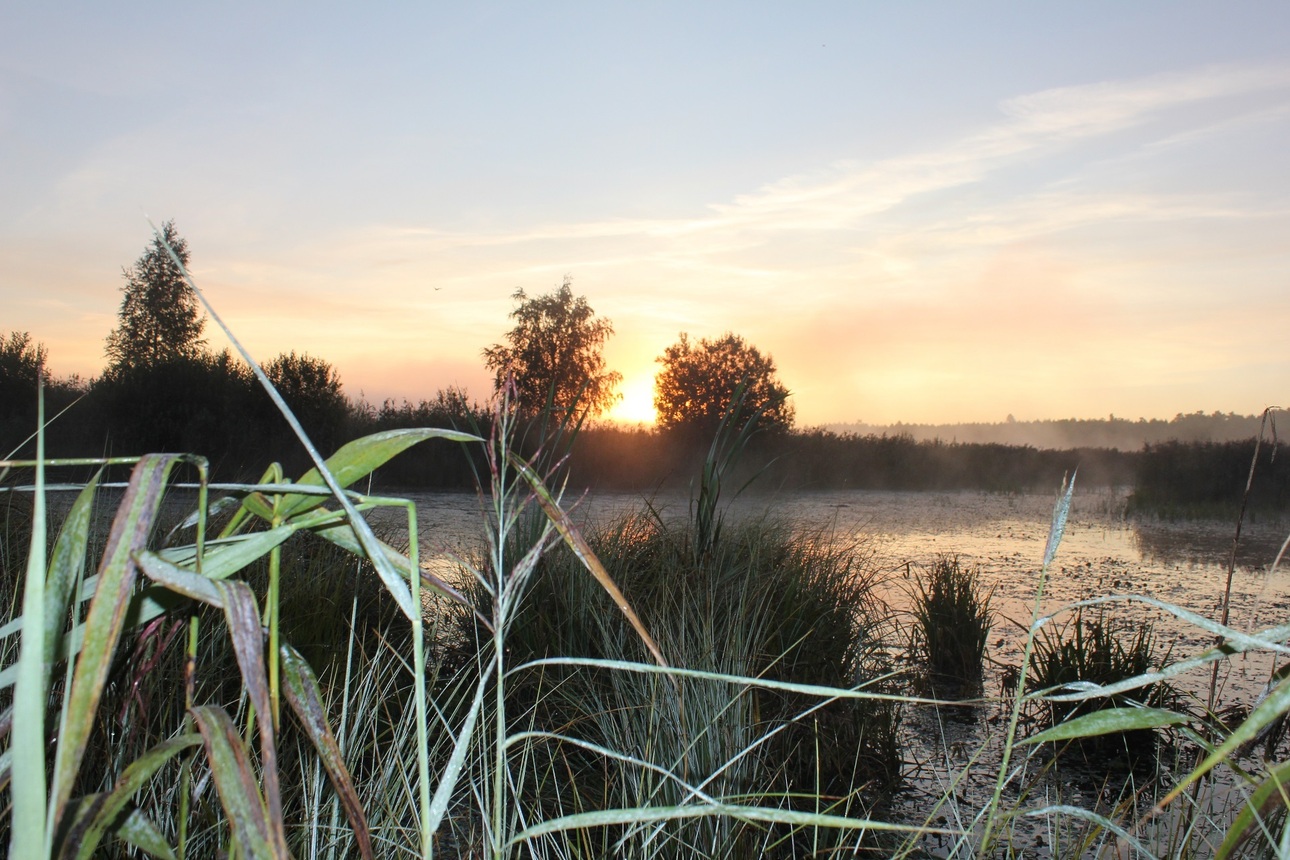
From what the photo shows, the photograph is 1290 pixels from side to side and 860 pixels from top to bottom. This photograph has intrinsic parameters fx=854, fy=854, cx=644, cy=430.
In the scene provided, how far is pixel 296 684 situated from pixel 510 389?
0.25m

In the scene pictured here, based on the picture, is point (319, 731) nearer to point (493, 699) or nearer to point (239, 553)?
point (239, 553)

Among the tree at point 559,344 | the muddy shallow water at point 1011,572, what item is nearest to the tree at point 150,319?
the tree at point 559,344

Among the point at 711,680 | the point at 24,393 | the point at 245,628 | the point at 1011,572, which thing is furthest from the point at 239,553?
the point at 24,393

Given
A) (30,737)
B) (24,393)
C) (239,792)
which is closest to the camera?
(30,737)

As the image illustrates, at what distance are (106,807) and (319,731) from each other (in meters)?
0.13

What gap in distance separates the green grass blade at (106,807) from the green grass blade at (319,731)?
63 millimetres

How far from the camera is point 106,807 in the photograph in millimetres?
516

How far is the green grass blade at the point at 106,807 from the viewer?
1.66ft

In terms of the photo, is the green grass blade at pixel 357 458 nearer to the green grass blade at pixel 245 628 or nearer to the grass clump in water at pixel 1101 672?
the green grass blade at pixel 245 628

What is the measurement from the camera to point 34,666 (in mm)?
374

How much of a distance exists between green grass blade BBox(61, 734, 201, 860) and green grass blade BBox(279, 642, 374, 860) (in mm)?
63

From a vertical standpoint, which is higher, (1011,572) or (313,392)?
(313,392)

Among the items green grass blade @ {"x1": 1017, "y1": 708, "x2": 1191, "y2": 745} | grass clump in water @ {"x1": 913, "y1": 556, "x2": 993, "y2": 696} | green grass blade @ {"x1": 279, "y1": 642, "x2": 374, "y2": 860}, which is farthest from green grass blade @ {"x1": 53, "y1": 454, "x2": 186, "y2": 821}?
grass clump in water @ {"x1": 913, "y1": 556, "x2": 993, "y2": 696}

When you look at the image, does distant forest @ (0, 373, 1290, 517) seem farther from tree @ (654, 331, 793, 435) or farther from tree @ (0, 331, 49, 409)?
tree @ (654, 331, 793, 435)
